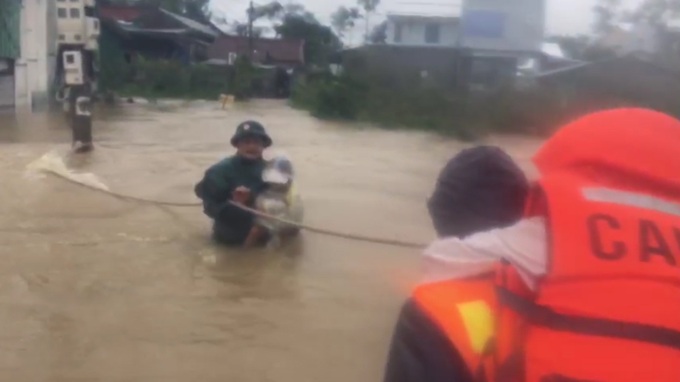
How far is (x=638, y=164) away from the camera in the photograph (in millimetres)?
1821

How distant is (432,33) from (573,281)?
26929mm

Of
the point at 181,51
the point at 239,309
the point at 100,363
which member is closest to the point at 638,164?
the point at 100,363

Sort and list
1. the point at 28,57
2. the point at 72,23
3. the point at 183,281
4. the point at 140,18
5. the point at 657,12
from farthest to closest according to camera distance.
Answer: the point at 140,18 → the point at 28,57 → the point at 657,12 → the point at 72,23 → the point at 183,281

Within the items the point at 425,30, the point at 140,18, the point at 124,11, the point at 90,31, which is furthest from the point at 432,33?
the point at 124,11

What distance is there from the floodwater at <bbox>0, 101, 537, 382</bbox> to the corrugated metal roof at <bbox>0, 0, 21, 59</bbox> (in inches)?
480

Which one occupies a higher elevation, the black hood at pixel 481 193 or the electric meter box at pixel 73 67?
the black hood at pixel 481 193

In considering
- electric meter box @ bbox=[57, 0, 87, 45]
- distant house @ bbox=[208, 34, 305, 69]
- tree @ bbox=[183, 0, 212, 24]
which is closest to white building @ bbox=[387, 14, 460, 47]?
electric meter box @ bbox=[57, 0, 87, 45]

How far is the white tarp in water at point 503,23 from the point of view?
20750 millimetres

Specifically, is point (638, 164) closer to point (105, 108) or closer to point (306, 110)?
point (105, 108)

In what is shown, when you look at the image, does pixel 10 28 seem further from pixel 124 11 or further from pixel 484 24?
pixel 124 11

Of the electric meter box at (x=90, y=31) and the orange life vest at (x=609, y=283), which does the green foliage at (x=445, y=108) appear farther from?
the orange life vest at (x=609, y=283)

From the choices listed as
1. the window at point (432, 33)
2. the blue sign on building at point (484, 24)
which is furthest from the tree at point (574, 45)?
the window at point (432, 33)

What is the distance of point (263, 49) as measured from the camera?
6250 centimetres

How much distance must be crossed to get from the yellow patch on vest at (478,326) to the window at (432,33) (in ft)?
84.5
